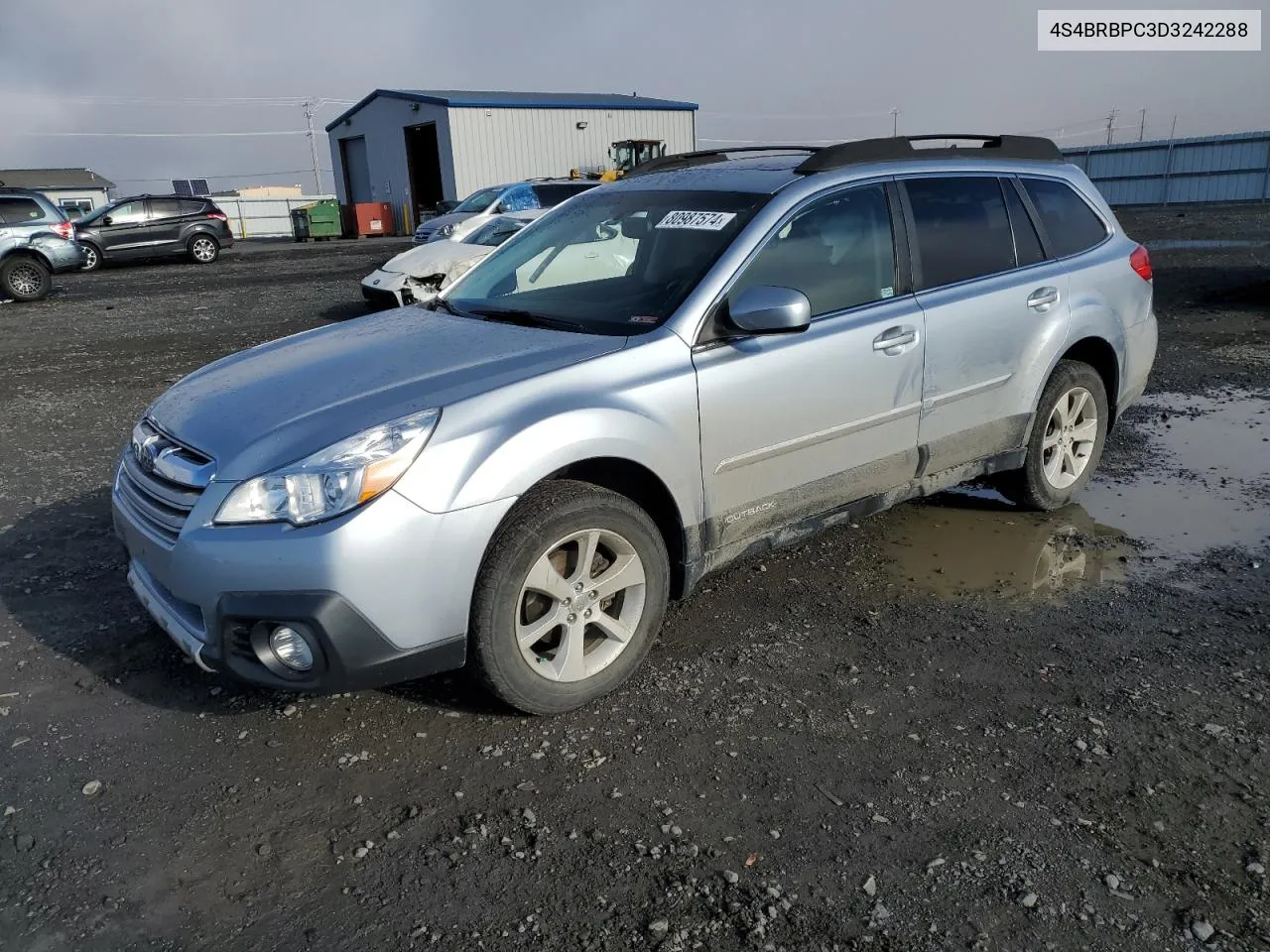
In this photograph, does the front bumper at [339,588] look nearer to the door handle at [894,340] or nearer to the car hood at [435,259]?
the door handle at [894,340]

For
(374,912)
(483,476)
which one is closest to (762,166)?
(483,476)

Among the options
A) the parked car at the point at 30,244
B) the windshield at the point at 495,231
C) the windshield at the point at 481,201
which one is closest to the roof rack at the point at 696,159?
the windshield at the point at 495,231

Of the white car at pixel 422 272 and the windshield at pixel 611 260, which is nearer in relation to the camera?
the windshield at pixel 611 260

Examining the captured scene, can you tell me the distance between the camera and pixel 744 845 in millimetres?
2672

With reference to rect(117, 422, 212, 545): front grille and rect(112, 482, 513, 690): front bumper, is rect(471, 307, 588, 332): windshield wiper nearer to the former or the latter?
rect(112, 482, 513, 690): front bumper

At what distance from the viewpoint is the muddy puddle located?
449 centimetres

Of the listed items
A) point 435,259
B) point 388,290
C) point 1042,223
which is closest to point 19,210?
point 388,290

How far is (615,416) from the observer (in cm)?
324

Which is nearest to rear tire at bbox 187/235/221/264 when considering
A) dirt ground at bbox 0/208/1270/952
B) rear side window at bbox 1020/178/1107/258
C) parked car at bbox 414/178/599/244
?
parked car at bbox 414/178/599/244

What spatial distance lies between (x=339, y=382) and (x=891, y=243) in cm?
237

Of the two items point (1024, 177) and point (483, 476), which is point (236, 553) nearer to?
point (483, 476)

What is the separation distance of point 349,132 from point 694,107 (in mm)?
14740

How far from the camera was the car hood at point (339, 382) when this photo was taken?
3014mm

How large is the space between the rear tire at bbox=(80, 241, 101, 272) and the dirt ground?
22.2m
